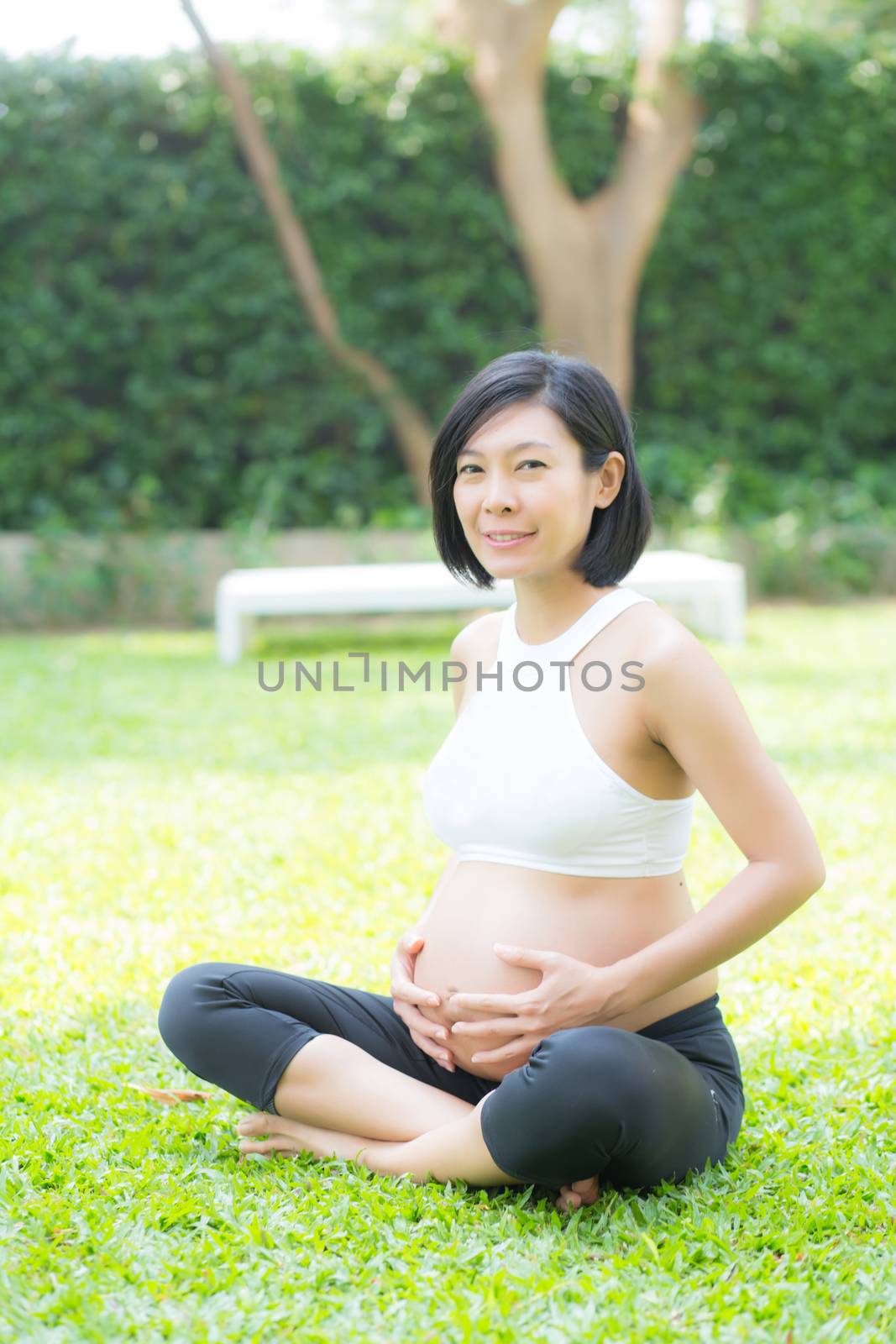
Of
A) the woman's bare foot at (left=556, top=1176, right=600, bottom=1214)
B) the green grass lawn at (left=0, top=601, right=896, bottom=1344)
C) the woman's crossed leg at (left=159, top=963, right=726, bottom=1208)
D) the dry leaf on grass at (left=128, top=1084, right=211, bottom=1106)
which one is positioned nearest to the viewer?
the green grass lawn at (left=0, top=601, right=896, bottom=1344)

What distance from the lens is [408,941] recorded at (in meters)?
2.03

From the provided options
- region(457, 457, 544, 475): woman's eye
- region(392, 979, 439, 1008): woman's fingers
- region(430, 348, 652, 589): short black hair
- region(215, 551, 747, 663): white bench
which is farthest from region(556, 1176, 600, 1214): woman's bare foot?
region(215, 551, 747, 663): white bench

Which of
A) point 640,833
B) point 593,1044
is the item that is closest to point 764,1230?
point 593,1044

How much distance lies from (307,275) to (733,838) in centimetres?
856

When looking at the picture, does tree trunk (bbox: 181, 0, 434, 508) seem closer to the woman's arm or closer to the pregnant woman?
the pregnant woman

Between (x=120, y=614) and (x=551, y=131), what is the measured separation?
15.3 ft

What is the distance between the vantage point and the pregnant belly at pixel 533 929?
6.15ft

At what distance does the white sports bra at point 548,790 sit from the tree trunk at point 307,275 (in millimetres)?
7006

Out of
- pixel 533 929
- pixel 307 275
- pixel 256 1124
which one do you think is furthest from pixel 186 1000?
pixel 307 275

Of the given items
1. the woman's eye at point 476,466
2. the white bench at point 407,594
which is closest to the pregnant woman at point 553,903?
the woman's eye at point 476,466

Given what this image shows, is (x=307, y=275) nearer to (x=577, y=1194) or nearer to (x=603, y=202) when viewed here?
(x=603, y=202)

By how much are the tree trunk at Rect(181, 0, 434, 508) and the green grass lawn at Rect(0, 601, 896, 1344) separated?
193 inches

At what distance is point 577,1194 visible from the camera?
1.84 metres

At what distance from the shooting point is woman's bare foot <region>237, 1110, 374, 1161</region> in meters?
1.99
